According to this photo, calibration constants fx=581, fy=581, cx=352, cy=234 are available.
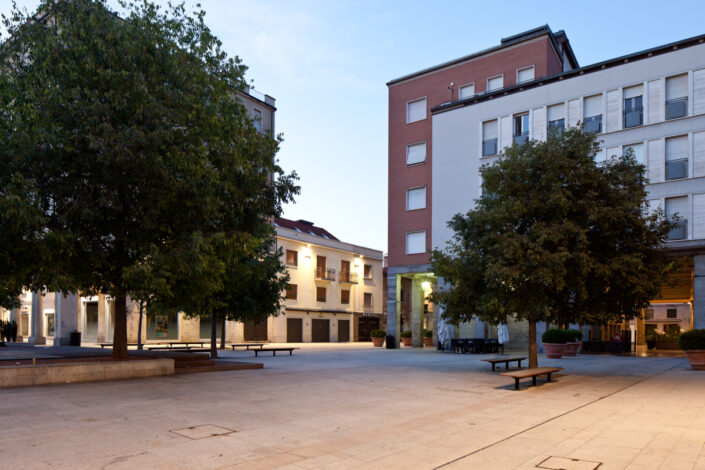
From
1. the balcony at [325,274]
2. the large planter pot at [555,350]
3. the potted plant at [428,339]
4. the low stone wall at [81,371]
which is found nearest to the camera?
the low stone wall at [81,371]

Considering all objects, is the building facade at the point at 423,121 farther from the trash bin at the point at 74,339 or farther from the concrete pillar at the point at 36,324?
the concrete pillar at the point at 36,324

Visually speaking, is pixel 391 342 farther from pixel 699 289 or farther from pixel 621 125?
pixel 621 125

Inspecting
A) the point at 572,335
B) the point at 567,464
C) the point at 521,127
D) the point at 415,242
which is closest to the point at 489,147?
the point at 521,127

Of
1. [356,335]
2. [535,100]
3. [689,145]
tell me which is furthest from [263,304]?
[356,335]

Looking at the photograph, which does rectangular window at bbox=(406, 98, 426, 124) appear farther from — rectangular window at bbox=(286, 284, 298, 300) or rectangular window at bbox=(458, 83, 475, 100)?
rectangular window at bbox=(286, 284, 298, 300)

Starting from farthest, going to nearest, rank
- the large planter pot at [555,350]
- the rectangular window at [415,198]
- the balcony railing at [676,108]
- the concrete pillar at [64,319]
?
the rectangular window at [415,198], the concrete pillar at [64,319], the balcony railing at [676,108], the large planter pot at [555,350]

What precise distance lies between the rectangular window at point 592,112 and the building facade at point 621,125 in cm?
5

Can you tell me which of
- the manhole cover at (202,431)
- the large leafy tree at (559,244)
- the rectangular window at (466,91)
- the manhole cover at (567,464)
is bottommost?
the manhole cover at (202,431)

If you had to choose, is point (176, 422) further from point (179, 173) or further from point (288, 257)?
point (288, 257)

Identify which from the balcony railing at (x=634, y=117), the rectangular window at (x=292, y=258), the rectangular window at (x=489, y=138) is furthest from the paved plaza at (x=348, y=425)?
the rectangular window at (x=292, y=258)

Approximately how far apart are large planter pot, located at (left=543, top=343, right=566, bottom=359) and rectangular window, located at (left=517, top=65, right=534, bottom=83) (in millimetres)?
15828

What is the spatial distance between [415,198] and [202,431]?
1140 inches

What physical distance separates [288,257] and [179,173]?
36.0 meters

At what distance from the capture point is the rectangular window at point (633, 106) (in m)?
28.2
